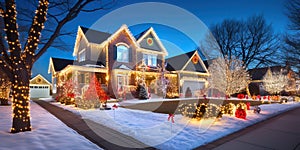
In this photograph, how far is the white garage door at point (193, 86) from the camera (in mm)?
22970

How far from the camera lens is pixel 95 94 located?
10484 millimetres

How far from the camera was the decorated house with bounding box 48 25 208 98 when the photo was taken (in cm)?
1720

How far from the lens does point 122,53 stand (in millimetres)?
19172

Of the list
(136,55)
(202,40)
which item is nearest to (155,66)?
(136,55)

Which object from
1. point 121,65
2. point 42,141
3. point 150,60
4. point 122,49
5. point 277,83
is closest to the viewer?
point 42,141

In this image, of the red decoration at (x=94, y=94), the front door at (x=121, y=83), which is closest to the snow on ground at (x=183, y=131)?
the red decoration at (x=94, y=94)

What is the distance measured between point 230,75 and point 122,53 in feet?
42.5

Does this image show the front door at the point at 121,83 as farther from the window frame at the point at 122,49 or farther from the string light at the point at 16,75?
the string light at the point at 16,75

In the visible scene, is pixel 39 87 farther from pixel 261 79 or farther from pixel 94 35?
pixel 261 79

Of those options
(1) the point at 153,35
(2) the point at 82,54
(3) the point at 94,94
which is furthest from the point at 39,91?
(3) the point at 94,94

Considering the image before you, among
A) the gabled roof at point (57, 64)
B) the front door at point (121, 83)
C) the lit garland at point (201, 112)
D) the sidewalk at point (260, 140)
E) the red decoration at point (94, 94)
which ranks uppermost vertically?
the gabled roof at point (57, 64)

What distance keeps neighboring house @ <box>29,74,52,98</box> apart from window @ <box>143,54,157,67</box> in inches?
779

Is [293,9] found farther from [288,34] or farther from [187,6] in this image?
[187,6]

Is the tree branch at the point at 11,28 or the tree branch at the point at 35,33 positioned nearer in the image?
the tree branch at the point at 11,28
